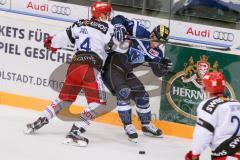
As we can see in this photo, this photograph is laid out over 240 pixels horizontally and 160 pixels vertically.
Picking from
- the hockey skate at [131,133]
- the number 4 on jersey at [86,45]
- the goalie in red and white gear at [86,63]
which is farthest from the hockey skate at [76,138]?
the number 4 on jersey at [86,45]

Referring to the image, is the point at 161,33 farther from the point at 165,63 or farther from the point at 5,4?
the point at 5,4

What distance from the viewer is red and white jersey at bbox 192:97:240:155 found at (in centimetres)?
381

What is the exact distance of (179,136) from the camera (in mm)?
5750

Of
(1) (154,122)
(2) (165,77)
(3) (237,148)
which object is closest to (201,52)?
(2) (165,77)

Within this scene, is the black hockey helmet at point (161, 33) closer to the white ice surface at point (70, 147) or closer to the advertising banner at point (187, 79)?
the advertising banner at point (187, 79)

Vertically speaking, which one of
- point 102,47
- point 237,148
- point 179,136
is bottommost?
point 179,136

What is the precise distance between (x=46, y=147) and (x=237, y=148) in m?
1.73

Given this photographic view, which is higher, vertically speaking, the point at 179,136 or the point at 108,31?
the point at 108,31

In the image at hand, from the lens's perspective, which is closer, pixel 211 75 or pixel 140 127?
pixel 211 75

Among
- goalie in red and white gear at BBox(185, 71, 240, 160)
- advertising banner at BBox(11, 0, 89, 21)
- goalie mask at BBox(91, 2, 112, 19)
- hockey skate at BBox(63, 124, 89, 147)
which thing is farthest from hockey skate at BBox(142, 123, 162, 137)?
advertising banner at BBox(11, 0, 89, 21)

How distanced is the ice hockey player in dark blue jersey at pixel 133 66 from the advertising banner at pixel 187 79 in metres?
0.12

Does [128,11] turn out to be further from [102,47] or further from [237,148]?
[237,148]

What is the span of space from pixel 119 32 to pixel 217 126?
70.4 inches

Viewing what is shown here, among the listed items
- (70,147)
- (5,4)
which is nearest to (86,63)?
(70,147)
